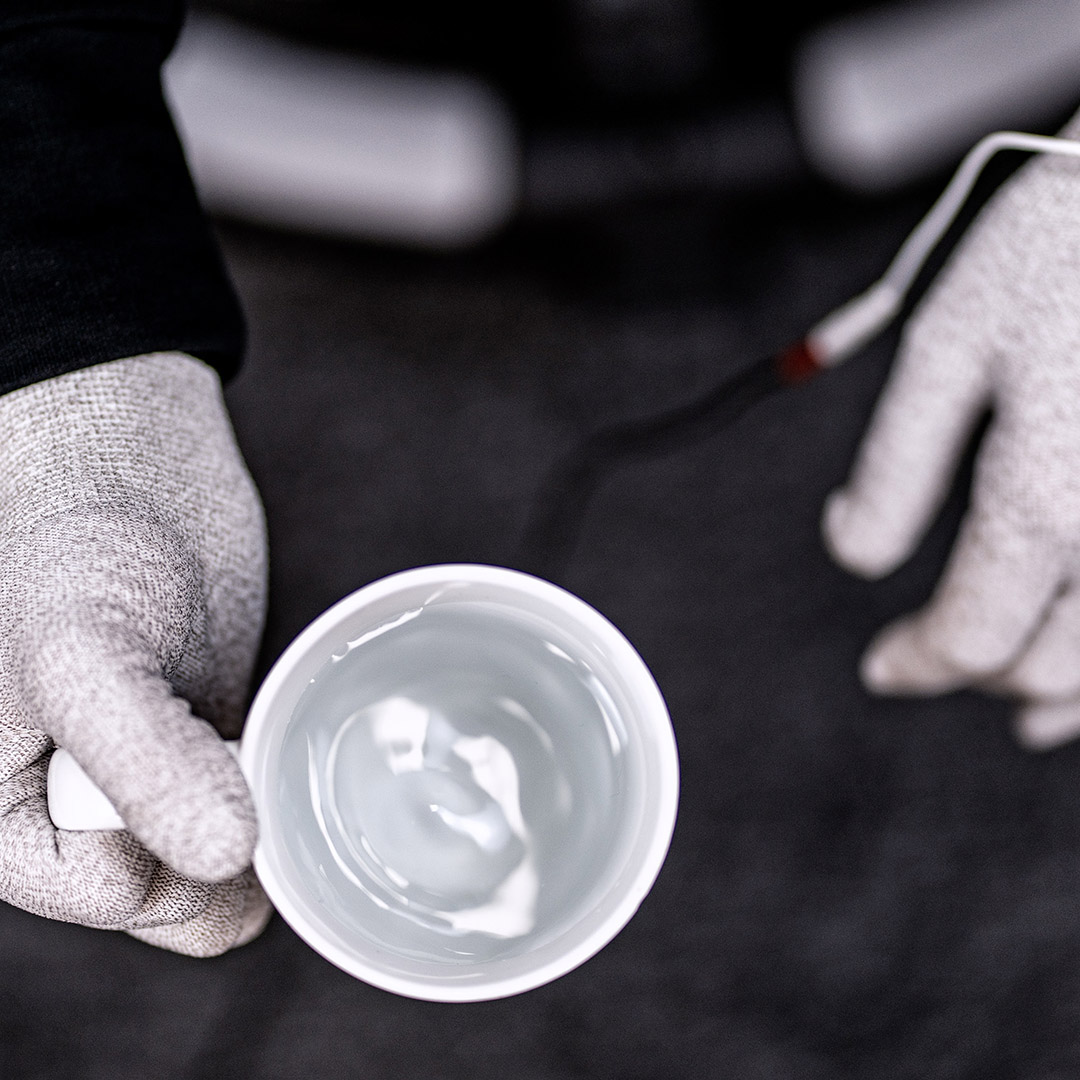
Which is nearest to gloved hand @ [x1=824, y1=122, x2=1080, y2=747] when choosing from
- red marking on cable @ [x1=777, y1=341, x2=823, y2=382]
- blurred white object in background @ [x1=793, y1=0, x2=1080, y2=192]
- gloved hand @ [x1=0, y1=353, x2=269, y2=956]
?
red marking on cable @ [x1=777, y1=341, x2=823, y2=382]

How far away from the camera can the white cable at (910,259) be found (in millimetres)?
689

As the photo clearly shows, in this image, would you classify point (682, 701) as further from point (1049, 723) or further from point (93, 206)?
point (93, 206)

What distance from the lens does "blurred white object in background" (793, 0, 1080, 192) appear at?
101 cm

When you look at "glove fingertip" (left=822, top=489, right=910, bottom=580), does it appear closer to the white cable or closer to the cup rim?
the white cable

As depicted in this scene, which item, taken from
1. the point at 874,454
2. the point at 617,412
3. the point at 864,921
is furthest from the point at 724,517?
the point at 864,921

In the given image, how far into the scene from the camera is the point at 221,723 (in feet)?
2.04

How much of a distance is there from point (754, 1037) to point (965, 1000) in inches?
8.5

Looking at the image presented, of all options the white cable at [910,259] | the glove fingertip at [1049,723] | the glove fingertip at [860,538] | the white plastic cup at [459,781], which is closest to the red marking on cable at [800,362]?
the white cable at [910,259]

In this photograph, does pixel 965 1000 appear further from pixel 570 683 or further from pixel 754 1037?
pixel 570 683

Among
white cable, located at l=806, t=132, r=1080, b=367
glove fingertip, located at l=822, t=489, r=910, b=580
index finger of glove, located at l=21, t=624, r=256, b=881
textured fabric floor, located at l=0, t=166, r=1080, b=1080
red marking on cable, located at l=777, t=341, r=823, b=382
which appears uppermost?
white cable, located at l=806, t=132, r=1080, b=367

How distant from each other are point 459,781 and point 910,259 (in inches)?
22.8

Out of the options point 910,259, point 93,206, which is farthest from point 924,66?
point 93,206

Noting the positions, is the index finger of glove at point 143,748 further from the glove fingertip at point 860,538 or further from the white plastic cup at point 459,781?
the glove fingertip at point 860,538

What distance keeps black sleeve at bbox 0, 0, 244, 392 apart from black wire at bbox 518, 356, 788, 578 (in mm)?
491
